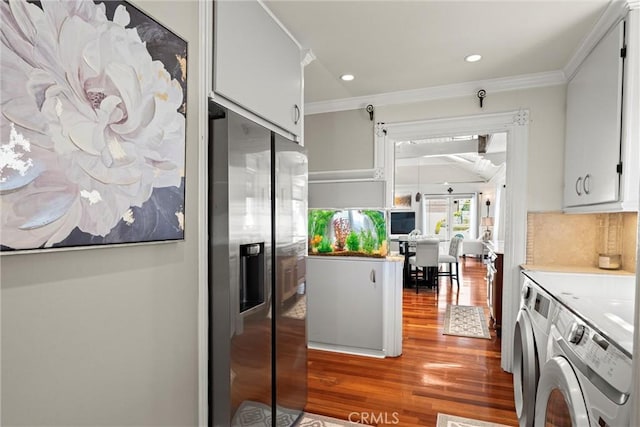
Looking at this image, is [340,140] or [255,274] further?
[340,140]

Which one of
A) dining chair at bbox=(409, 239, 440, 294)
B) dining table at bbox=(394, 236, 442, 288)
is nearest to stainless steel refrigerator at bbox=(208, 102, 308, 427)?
dining chair at bbox=(409, 239, 440, 294)

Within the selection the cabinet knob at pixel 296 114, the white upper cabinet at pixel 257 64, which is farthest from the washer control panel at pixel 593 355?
the cabinet knob at pixel 296 114

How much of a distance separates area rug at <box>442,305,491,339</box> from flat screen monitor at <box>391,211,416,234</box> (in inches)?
155

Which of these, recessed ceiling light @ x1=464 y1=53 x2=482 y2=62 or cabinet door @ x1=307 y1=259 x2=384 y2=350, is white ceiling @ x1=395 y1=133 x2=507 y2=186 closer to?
cabinet door @ x1=307 y1=259 x2=384 y2=350

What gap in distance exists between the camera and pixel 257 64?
5.93 feet

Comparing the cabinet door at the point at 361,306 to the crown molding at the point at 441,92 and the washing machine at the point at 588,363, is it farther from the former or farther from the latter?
the washing machine at the point at 588,363

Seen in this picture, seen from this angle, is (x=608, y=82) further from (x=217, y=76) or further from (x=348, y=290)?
(x=348, y=290)

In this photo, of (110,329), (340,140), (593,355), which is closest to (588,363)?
(593,355)

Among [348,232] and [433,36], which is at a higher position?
[433,36]

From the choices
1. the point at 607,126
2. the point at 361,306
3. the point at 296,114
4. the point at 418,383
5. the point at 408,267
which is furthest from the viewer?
the point at 408,267

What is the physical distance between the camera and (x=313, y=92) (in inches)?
128

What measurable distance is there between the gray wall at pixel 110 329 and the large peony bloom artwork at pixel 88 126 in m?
0.08

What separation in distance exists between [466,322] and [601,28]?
324 centimetres

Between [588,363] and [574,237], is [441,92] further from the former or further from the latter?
[588,363]
